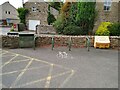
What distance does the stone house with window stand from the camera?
181 feet

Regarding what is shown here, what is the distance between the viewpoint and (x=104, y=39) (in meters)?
14.7

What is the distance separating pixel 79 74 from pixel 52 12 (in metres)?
23.5

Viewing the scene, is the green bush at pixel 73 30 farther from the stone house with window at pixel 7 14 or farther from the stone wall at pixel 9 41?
the stone house with window at pixel 7 14

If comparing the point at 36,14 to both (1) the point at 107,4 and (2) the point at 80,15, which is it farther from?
(2) the point at 80,15

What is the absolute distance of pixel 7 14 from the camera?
187 feet

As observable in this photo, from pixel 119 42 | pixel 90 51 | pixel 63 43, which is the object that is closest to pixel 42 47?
pixel 63 43

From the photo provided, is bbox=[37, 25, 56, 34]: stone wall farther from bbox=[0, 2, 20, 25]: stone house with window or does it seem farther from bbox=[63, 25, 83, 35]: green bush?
bbox=[0, 2, 20, 25]: stone house with window

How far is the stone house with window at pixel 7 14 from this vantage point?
5532 centimetres

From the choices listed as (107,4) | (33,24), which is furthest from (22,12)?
(107,4)

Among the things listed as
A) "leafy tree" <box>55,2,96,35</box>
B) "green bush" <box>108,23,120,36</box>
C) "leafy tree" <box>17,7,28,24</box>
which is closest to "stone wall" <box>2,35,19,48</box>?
"leafy tree" <box>55,2,96,35</box>

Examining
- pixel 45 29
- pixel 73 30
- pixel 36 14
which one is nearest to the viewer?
pixel 73 30

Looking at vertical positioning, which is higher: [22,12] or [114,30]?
[22,12]

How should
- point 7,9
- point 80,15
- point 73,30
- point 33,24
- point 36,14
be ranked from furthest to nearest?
point 7,9 → point 33,24 → point 36,14 → point 80,15 → point 73,30

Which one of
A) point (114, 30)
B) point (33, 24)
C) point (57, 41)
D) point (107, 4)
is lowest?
point (57, 41)
